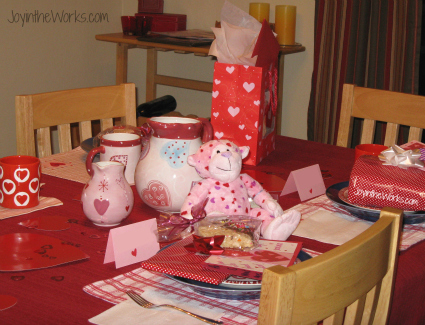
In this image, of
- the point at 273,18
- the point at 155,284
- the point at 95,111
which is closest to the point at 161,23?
the point at 273,18

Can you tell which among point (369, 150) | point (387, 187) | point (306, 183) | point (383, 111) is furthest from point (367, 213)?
point (383, 111)

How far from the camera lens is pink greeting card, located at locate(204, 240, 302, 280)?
62cm

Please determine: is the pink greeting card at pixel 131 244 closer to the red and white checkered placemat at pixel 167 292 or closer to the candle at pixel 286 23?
the red and white checkered placemat at pixel 167 292

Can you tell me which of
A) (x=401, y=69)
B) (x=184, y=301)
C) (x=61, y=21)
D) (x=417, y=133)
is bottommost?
(x=184, y=301)

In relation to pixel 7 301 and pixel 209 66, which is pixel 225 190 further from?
pixel 209 66

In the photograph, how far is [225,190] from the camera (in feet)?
2.74

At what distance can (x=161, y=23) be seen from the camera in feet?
9.68

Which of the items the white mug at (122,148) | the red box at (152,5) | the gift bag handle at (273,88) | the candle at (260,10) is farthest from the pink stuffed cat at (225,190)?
the red box at (152,5)

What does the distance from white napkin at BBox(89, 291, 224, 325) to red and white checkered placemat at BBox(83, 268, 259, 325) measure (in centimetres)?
1

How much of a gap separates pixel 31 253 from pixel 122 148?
33 centimetres

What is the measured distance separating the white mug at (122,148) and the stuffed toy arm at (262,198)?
10.3 inches

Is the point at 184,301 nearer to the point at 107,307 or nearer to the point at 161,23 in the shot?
the point at 107,307

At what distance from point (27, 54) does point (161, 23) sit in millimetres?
779

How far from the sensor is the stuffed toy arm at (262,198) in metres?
0.85
